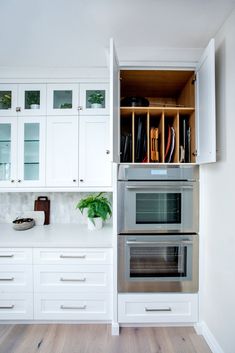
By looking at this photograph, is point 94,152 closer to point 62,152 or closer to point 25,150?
point 62,152

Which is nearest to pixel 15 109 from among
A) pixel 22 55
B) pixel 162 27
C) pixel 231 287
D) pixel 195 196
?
pixel 22 55

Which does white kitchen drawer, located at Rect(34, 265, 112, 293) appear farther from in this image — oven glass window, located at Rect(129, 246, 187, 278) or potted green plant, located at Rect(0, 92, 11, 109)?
potted green plant, located at Rect(0, 92, 11, 109)

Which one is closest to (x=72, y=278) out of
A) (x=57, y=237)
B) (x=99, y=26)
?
(x=57, y=237)

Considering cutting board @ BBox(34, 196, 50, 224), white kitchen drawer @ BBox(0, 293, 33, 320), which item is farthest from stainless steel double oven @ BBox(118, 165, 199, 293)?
cutting board @ BBox(34, 196, 50, 224)

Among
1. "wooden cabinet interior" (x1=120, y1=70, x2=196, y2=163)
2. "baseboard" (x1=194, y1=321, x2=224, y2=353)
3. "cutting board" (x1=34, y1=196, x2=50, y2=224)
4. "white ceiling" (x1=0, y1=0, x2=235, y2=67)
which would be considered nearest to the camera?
"white ceiling" (x1=0, y1=0, x2=235, y2=67)

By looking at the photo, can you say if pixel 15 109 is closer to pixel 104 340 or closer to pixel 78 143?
pixel 78 143

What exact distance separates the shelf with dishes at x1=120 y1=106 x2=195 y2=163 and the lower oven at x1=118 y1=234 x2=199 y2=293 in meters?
0.68

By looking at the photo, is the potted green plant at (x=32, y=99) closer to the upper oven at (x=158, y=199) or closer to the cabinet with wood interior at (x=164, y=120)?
the cabinet with wood interior at (x=164, y=120)

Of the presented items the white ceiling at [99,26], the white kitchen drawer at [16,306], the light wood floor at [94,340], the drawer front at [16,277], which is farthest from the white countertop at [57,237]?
the white ceiling at [99,26]

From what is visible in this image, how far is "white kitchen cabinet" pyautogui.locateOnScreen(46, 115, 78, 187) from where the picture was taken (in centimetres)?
217

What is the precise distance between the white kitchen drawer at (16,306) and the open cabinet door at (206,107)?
6.22 feet

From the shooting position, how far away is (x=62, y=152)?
2.18 metres

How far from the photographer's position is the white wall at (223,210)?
1.44 meters

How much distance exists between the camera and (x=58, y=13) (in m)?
1.47
